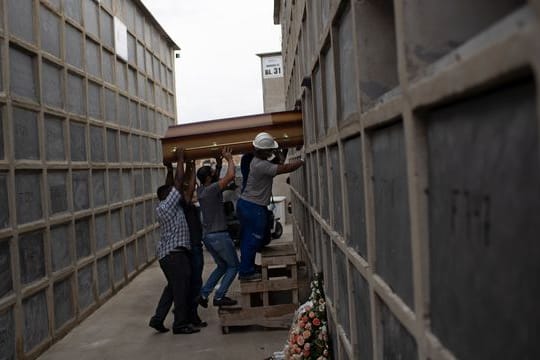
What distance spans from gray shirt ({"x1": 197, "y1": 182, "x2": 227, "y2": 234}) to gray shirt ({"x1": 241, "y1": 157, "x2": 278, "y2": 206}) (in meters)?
0.38

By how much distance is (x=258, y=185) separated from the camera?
219 inches

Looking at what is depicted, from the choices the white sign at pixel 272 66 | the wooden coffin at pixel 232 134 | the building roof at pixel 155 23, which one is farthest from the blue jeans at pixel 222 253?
the white sign at pixel 272 66

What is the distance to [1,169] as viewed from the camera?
4504 mm

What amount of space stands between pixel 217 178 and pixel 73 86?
183 centimetres

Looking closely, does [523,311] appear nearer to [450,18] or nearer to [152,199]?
[450,18]

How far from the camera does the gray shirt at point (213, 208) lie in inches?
235

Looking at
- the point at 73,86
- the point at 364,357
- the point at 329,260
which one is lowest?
the point at 364,357

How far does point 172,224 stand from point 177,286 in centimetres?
59

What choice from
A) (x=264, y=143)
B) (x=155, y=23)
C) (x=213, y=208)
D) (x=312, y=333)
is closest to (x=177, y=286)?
(x=213, y=208)

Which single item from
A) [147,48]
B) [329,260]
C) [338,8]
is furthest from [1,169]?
[147,48]

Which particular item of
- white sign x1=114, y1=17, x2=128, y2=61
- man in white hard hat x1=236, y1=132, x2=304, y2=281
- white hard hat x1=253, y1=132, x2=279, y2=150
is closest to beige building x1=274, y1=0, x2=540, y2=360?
white hard hat x1=253, y1=132, x2=279, y2=150

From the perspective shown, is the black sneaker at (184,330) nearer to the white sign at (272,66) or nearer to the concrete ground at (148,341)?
the concrete ground at (148,341)

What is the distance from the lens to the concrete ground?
5.12m

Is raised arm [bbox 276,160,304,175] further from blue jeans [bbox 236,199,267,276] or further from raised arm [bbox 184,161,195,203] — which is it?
→ raised arm [bbox 184,161,195,203]
